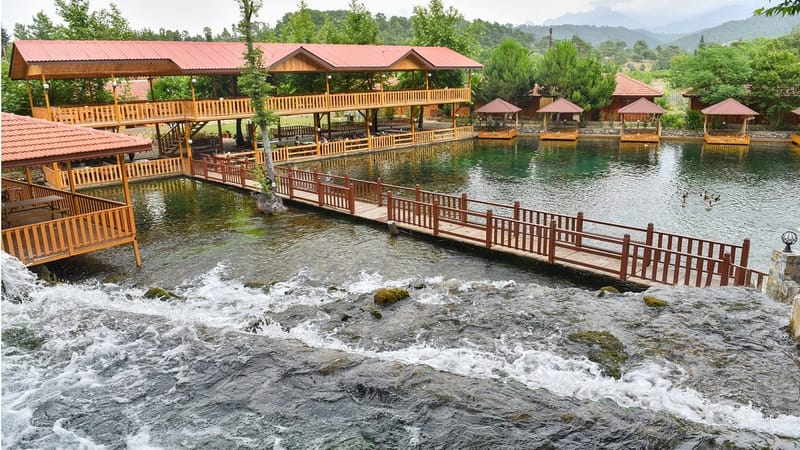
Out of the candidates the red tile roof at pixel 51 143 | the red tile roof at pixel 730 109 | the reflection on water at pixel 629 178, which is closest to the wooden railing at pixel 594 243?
the reflection on water at pixel 629 178

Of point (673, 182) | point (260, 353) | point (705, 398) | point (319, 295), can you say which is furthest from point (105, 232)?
point (673, 182)

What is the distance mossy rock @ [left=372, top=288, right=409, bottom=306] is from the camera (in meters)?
10.5

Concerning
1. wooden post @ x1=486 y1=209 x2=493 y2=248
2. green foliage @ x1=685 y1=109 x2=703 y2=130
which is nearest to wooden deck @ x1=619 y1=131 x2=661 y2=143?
green foliage @ x1=685 y1=109 x2=703 y2=130

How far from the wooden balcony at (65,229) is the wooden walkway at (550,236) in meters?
6.53

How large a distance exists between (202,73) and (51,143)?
13924 mm

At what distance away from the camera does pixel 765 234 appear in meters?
15.4

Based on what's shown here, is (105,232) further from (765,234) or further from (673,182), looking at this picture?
(673,182)

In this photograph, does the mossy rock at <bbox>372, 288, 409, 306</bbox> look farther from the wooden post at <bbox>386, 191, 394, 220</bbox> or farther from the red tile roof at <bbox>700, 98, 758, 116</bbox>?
the red tile roof at <bbox>700, 98, 758, 116</bbox>

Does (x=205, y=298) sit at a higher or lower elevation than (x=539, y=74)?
lower

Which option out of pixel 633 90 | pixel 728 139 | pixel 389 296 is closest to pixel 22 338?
pixel 389 296

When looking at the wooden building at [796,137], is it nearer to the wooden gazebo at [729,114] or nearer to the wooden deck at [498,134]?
the wooden gazebo at [729,114]

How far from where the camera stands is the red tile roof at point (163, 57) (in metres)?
21.9

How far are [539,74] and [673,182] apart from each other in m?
21.0

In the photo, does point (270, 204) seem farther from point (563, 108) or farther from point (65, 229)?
point (563, 108)
